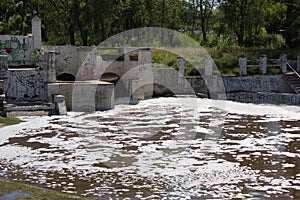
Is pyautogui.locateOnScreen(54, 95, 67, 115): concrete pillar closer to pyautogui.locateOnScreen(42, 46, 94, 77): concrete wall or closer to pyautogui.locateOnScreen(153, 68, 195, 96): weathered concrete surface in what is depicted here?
pyautogui.locateOnScreen(42, 46, 94, 77): concrete wall

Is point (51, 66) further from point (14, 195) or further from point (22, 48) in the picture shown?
point (14, 195)

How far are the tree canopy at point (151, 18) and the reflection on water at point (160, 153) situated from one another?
1683 cm

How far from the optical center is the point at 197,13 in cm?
5162

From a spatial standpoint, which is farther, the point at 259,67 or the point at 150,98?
the point at 259,67

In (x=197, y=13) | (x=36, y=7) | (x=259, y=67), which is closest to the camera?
(x=259, y=67)

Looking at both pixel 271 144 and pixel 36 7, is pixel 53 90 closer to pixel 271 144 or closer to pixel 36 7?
pixel 271 144

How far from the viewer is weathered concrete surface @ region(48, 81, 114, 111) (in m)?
25.2

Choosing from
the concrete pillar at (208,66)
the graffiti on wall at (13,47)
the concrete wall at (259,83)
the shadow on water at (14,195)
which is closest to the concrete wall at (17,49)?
the graffiti on wall at (13,47)

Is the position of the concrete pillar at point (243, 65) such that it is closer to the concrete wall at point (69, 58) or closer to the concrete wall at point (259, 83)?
the concrete wall at point (259, 83)

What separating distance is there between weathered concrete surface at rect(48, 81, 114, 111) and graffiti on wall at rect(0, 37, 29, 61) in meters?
5.30

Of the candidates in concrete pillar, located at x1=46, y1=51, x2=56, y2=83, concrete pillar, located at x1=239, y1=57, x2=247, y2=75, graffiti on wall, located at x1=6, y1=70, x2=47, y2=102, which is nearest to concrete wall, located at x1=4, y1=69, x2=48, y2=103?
graffiti on wall, located at x1=6, y1=70, x2=47, y2=102

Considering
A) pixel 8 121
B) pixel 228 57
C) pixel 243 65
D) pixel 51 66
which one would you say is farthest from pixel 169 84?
pixel 8 121

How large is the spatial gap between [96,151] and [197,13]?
123 ft

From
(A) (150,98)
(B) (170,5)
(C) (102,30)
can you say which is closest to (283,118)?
(A) (150,98)
